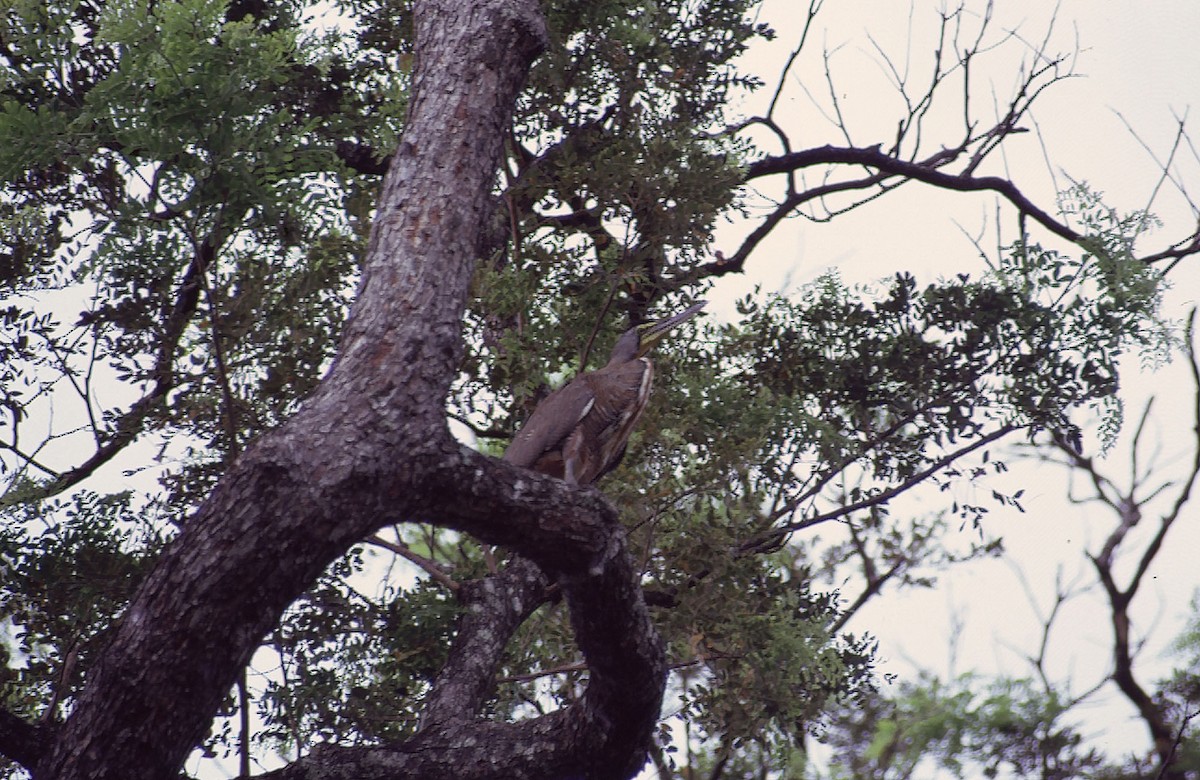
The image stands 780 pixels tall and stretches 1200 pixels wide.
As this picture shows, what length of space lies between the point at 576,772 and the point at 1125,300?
3.46 m

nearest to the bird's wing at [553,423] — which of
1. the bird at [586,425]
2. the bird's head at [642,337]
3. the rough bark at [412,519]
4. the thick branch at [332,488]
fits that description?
the bird at [586,425]

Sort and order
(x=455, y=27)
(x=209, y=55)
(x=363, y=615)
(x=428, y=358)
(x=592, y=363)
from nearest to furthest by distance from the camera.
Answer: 1. (x=428, y=358)
2. (x=209, y=55)
3. (x=455, y=27)
4. (x=363, y=615)
5. (x=592, y=363)

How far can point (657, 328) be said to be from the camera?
210 inches

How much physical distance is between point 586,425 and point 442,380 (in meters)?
1.33

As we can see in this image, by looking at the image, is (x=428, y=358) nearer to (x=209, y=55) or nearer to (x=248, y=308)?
(x=209, y=55)

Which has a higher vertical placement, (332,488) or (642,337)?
(642,337)

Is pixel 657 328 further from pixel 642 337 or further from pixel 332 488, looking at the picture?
pixel 332 488

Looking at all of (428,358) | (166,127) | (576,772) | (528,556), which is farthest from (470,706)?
(166,127)

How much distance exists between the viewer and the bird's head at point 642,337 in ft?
17.4

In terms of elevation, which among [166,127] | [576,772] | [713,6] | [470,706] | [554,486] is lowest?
[576,772]

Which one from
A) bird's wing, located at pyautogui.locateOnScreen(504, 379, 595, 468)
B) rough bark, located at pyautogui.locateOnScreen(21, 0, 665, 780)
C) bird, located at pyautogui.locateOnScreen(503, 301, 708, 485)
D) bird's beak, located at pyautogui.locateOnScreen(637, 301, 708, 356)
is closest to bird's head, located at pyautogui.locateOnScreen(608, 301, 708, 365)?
bird's beak, located at pyautogui.locateOnScreen(637, 301, 708, 356)

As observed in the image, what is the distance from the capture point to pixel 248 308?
474 cm

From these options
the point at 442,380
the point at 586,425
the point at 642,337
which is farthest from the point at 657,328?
the point at 442,380

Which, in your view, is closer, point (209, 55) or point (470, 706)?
point (209, 55)
